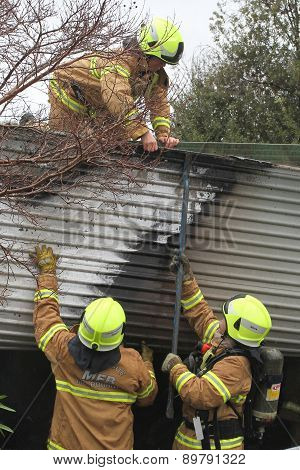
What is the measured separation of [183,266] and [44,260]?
954mm

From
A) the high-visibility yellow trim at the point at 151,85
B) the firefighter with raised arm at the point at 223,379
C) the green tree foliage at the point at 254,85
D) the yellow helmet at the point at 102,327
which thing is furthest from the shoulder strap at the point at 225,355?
the green tree foliage at the point at 254,85

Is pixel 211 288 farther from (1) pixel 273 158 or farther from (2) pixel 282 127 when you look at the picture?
(2) pixel 282 127

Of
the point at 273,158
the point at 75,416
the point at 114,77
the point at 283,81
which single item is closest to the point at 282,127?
the point at 283,81

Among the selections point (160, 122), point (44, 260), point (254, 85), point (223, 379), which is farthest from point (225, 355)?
point (254, 85)

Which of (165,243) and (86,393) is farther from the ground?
(165,243)

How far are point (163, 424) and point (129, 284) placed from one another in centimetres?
135

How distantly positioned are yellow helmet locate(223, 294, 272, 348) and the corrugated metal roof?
1.56 ft

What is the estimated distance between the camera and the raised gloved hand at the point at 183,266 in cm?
400

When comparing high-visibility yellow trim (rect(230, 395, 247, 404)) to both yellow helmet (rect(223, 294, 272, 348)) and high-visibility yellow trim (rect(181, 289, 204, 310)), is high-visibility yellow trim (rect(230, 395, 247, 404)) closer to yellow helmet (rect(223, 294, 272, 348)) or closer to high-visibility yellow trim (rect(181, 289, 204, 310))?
yellow helmet (rect(223, 294, 272, 348))

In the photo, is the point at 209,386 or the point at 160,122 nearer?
the point at 209,386

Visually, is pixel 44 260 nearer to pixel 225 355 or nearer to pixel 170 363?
pixel 170 363

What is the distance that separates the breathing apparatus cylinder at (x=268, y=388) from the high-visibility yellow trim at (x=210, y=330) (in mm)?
357

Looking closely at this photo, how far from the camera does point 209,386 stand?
3543 millimetres

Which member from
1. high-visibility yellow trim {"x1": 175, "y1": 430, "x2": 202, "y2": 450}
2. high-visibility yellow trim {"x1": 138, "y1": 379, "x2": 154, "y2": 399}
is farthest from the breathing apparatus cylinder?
high-visibility yellow trim {"x1": 138, "y1": 379, "x2": 154, "y2": 399}
